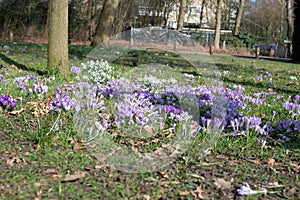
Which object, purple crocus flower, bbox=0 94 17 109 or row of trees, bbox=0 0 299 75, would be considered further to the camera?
row of trees, bbox=0 0 299 75

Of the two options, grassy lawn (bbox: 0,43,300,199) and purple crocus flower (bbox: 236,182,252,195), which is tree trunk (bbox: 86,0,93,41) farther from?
purple crocus flower (bbox: 236,182,252,195)

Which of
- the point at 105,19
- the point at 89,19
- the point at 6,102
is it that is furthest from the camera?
the point at 89,19

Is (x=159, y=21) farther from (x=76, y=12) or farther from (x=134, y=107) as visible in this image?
(x=134, y=107)

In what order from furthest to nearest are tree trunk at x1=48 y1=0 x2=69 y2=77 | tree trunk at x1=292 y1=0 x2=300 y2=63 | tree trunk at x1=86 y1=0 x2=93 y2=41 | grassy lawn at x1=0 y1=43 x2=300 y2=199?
tree trunk at x1=86 y1=0 x2=93 y2=41 → tree trunk at x1=292 y1=0 x2=300 y2=63 → tree trunk at x1=48 y1=0 x2=69 y2=77 → grassy lawn at x1=0 y1=43 x2=300 y2=199

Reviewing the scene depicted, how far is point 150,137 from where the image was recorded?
343 centimetres

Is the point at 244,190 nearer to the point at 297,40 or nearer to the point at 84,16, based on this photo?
the point at 297,40

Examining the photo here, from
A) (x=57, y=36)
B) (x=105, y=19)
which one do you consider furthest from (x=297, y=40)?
(x=57, y=36)

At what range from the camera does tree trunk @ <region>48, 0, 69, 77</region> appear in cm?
629

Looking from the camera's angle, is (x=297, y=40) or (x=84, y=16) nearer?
(x=297, y=40)

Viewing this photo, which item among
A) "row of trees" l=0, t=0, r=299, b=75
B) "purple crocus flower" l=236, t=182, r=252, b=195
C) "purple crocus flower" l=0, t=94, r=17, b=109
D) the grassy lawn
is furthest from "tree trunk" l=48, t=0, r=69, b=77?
"purple crocus flower" l=236, t=182, r=252, b=195

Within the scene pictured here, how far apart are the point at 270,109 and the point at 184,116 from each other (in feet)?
6.20

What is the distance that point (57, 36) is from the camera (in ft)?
20.9

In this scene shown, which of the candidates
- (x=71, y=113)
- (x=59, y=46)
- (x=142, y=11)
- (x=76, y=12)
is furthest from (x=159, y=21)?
(x=71, y=113)

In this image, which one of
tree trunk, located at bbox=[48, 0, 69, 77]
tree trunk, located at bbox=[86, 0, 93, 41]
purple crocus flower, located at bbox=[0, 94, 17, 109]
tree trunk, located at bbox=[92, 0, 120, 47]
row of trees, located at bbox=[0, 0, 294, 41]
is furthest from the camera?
tree trunk, located at bbox=[86, 0, 93, 41]
